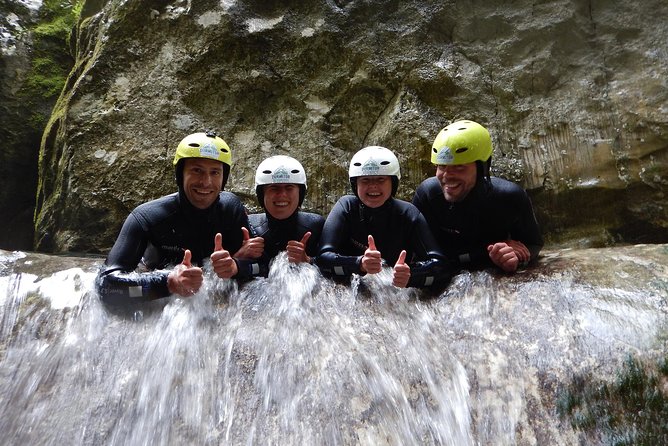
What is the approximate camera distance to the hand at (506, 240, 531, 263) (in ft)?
13.2

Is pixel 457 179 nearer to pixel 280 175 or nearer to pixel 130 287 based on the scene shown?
pixel 280 175

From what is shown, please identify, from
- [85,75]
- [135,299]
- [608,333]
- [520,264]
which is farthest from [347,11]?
[608,333]

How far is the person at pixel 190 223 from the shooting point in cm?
388

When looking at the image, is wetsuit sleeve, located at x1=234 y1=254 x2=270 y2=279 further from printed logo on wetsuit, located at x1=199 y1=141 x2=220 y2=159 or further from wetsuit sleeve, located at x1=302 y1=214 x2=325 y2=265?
printed logo on wetsuit, located at x1=199 y1=141 x2=220 y2=159

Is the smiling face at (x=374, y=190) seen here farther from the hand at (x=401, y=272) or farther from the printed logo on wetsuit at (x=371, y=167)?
the hand at (x=401, y=272)

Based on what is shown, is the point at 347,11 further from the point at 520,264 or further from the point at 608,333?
the point at 608,333

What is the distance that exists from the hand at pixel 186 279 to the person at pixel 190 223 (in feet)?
0.59

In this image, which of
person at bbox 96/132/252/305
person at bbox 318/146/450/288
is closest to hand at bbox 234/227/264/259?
person at bbox 96/132/252/305

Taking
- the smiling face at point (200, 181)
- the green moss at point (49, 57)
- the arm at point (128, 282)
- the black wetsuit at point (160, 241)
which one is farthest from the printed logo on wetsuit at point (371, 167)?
the green moss at point (49, 57)

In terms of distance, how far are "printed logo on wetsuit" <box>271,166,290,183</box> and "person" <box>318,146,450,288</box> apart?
0.56 meters

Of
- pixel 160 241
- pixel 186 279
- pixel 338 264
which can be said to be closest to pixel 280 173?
pixel 338 264

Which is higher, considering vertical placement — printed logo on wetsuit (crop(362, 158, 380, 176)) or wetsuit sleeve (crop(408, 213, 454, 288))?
printed logo on wetsuit (crop(362, 158, 380, 176))

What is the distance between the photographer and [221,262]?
3.73 metres

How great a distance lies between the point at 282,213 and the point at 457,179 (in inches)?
64.8
